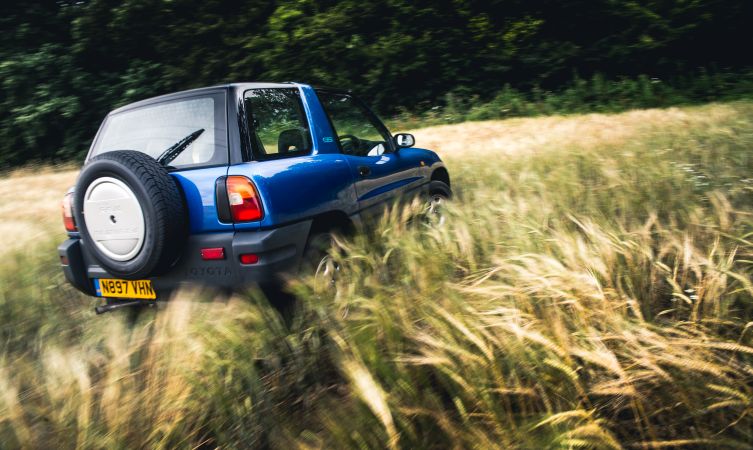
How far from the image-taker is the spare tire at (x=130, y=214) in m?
2.64

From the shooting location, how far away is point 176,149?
3.03 meters

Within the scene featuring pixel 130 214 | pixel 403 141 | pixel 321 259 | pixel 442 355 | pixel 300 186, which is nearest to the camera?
pixel 442 355

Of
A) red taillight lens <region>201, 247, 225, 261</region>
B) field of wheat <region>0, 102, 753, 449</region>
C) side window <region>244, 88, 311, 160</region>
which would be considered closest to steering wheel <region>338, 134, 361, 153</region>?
side window <region>244, 88, 311, 160</region>

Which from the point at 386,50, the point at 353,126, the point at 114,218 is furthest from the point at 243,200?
the point at 386,50

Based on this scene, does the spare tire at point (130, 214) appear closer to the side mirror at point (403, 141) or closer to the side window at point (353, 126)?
the side window at point (353, 126)

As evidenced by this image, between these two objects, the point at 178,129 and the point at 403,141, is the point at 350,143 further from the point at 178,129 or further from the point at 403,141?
the point at 178,129

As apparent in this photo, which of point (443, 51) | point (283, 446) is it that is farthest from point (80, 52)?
point (283, 446)

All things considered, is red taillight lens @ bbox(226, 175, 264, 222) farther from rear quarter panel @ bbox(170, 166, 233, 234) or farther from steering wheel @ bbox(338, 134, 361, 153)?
steering wheel @ bbox(338, 134, 361, 153)

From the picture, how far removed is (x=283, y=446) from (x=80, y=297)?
2883 millimetres

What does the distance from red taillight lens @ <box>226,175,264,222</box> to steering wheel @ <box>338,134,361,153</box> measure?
1.18 m

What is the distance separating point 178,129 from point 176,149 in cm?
14

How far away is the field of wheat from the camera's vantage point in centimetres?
174

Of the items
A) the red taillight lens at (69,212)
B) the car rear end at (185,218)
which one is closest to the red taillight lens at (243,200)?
the car rear end at (185,218)

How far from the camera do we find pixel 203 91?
10.1ft
